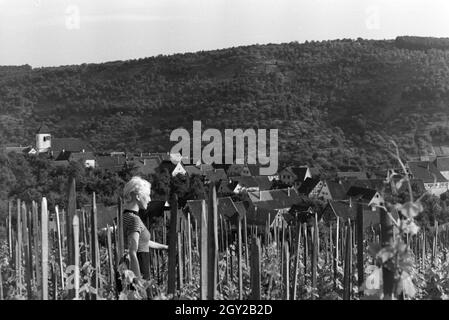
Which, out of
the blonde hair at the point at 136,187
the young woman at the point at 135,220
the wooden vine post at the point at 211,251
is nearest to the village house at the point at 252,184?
the young woman at the point at 135,220

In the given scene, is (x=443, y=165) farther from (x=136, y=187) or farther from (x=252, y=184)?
(x=136, y=187)

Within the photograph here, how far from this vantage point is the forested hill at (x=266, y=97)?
77188mm

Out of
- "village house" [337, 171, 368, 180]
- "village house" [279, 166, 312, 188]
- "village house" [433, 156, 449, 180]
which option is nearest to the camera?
"village house" [337, 171, 368, 180]

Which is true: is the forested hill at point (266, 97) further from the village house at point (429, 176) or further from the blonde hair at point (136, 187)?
the blonde hair at point (136, 187)

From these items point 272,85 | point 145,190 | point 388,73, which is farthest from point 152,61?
point 145,190

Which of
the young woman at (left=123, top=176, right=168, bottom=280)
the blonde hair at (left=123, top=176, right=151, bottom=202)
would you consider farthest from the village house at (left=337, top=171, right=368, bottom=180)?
the blonde hair at (left=123, top=176, right=151, bottom=202)

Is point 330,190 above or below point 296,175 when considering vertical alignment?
below
